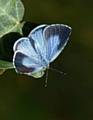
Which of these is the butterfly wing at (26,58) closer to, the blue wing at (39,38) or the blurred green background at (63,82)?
the blue wing at (39,38)

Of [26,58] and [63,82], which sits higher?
[26,58]

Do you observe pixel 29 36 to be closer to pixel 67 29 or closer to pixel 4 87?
pixel 67 29

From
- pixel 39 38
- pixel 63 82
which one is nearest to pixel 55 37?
pixel 39 38

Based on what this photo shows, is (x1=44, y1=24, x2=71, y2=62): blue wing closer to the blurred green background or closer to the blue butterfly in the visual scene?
the blue butterfly

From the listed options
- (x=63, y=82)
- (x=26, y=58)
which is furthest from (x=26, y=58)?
(x=63, y=82)

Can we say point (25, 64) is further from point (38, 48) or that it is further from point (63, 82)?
point (63, 82)

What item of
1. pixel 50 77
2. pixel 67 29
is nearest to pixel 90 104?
pixel 50 77

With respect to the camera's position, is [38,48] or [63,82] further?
[63,82]
